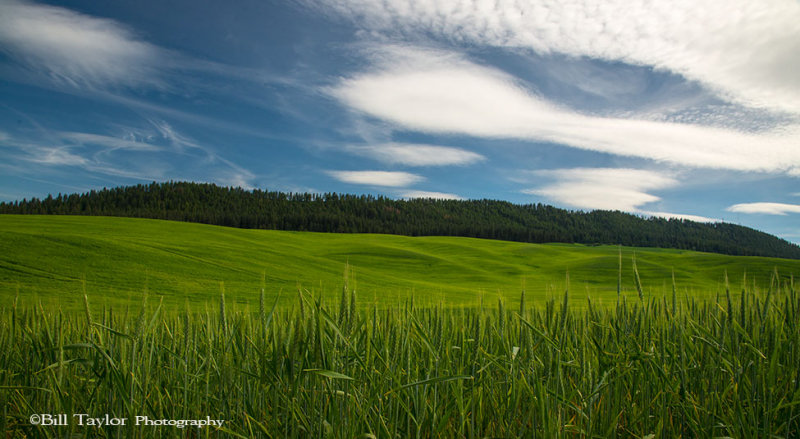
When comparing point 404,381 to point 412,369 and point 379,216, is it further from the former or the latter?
point 379,216

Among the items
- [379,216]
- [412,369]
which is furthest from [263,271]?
[379,216]

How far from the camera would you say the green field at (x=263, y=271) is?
50.2ft


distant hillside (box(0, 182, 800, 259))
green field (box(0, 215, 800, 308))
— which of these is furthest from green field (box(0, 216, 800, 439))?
distant hillside (box(0, 182, 800, 259))

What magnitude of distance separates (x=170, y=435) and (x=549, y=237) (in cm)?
11180

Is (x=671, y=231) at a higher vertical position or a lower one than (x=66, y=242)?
higher

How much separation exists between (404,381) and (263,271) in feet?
4.50

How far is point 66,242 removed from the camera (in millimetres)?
21234

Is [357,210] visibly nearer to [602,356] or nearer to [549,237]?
[549,237]

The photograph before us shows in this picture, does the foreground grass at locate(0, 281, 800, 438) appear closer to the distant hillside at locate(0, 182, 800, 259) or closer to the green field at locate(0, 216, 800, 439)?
the green field at locate(0, 216, 800, 439)

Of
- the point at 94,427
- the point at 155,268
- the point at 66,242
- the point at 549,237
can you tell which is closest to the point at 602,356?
the point at 94,427

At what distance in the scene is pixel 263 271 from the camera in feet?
11.1

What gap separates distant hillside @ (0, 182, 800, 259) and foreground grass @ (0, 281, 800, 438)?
91.6m

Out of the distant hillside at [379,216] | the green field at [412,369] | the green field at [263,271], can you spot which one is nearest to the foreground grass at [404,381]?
the green field at [412,369]

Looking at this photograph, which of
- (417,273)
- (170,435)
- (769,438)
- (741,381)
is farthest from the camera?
(417,273)
